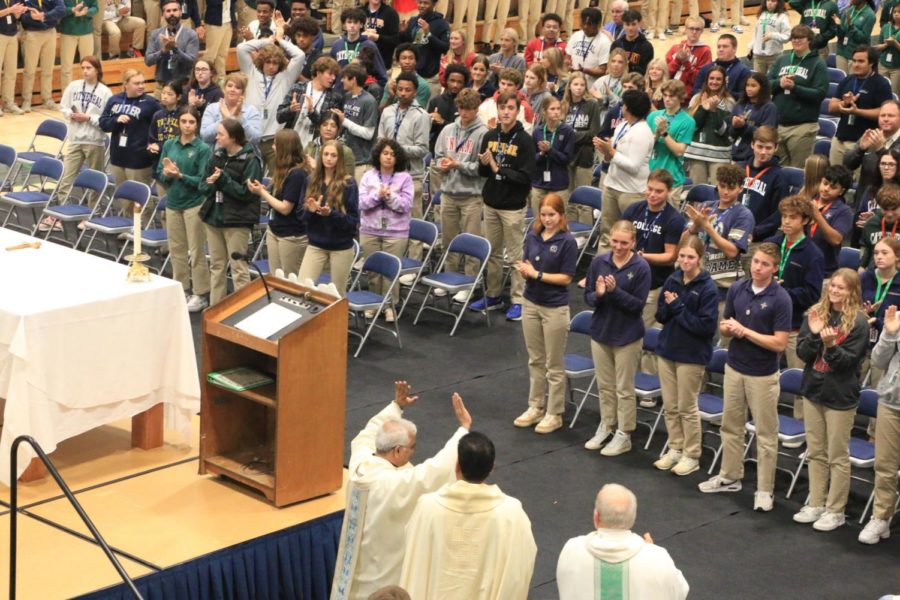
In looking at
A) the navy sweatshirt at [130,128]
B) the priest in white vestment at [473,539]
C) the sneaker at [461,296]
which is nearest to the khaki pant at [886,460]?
the priest in white vestment at [473,539]

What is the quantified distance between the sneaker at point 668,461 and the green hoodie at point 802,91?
16.8 ft

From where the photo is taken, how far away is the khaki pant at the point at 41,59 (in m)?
16.9

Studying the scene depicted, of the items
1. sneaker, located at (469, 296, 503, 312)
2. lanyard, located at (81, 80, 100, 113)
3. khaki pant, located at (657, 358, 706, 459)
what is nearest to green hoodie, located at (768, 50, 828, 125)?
sneaker, located at (469, 296, 503, 312)

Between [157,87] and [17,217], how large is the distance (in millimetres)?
2549

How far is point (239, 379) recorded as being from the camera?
7.24m

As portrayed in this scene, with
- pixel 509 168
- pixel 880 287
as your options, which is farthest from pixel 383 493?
pixel 509 168

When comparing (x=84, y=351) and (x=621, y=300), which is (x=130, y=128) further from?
(x=84, y=351)

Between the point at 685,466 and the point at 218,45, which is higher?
the point at 218,45

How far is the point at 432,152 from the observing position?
1412 cm

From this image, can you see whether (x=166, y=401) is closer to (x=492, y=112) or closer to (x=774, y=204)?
(x=774, y=204)

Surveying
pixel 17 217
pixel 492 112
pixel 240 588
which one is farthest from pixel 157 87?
pixel 240 588

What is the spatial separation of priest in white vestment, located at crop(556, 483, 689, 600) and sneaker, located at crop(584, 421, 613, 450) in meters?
3.85

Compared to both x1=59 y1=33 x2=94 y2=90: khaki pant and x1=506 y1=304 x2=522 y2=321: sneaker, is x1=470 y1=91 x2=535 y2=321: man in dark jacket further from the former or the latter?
x1=59 y1=33 x2=94 y2=90: khaki pant

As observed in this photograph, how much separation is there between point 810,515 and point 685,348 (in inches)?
50.3
